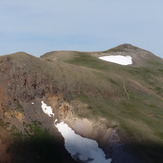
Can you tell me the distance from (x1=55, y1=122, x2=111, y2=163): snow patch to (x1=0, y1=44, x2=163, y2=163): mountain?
574mm

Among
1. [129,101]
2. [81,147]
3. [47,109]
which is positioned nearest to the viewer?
[81,147]

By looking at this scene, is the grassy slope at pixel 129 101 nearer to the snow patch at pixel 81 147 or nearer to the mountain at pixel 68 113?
the mountain at pixel 68 113

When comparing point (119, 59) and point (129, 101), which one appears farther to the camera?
point (119, 59)

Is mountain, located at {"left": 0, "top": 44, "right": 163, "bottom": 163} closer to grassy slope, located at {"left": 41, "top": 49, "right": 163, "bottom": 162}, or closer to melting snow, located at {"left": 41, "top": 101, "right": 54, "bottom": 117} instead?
grassy slope, located at {"left": 41, "top": 49, "right": 163, "bottom": 162}

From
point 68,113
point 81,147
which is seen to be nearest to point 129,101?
point 68,113

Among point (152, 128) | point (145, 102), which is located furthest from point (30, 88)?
point (145, 102)

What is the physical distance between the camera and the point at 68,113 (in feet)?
187

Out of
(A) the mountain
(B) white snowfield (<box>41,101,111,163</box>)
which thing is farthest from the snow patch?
(A) the mountain

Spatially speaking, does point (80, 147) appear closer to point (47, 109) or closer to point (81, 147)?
point (81, 147)

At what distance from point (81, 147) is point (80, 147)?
0.14 metres

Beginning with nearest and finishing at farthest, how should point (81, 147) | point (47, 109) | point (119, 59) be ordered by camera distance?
1. point (81, 147)
2. point (47, 109)
3. point (119, 59)

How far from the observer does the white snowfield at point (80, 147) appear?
49.6 metres

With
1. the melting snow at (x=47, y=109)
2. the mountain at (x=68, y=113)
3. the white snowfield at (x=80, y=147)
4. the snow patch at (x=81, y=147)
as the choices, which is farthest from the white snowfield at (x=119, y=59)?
the snow patch at (x=81, y=147)

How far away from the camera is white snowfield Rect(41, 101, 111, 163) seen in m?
49.6
